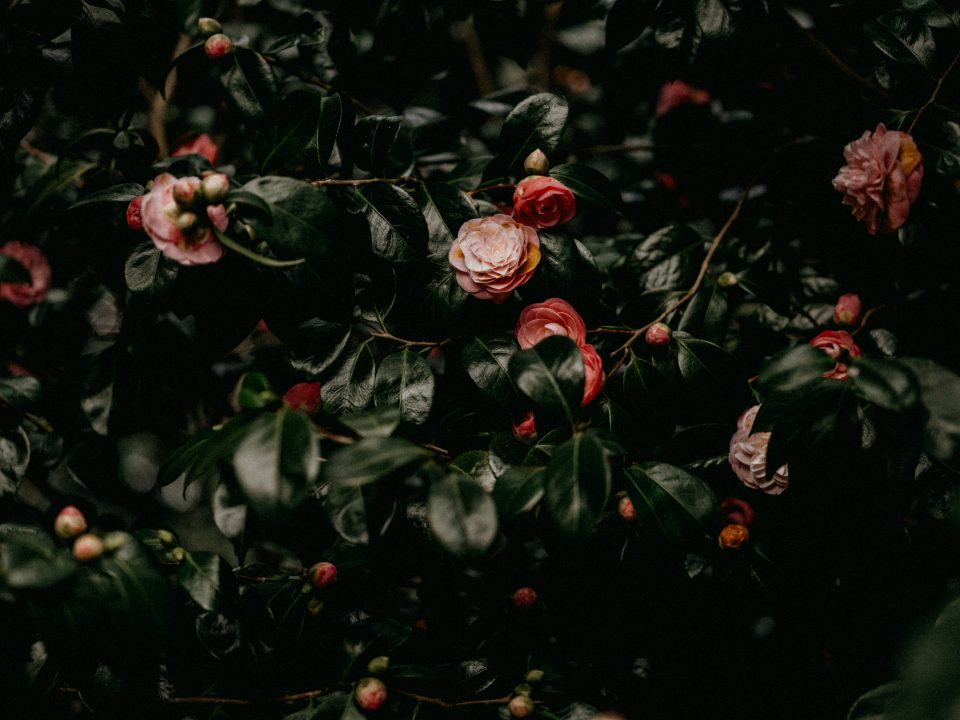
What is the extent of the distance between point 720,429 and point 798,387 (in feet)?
0.77

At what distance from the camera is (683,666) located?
1.14m

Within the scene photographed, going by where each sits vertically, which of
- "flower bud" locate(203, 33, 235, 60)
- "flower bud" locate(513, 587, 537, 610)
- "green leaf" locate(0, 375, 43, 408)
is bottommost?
"flower bud" locate(513, 587, 537, 610)

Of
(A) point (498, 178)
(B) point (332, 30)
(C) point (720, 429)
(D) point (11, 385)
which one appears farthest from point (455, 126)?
(D) point (11, 385)

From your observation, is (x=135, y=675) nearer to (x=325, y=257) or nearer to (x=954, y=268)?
(x=325, y=257)

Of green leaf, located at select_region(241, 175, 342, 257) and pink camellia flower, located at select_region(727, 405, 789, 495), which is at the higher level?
green leaf, located at select_region(241, 175, 342, 257)

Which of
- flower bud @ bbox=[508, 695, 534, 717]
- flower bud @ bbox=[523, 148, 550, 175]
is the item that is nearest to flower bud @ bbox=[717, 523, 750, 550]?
flower bud @ bbox=[508, 695, 534, 717]

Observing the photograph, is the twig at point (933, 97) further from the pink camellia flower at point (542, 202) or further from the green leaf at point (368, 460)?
the green leaf at point (368, 460)

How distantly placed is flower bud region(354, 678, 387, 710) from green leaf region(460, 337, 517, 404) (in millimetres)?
394

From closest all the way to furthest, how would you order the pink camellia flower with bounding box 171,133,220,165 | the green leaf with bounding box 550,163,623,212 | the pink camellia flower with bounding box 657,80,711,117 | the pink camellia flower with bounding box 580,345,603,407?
the pink camellia flower with bounding box 580,345,603,407, the green leaf with bounding box 550,163,623,212, the pink camellia flower with bounding box 171,133,220,165, the pink camellia flower with bounding box 657,80,711,117

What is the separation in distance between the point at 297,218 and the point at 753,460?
0.69m

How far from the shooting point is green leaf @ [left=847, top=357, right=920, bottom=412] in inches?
→ 24.2

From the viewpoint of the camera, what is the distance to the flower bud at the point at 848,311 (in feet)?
A: 3.54

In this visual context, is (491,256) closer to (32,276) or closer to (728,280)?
(728,280)

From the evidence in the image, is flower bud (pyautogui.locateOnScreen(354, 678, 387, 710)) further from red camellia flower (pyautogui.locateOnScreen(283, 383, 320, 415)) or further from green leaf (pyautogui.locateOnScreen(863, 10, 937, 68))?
green leaf (pyautogui.locateOnScreen(863, 10, 937, 68))
